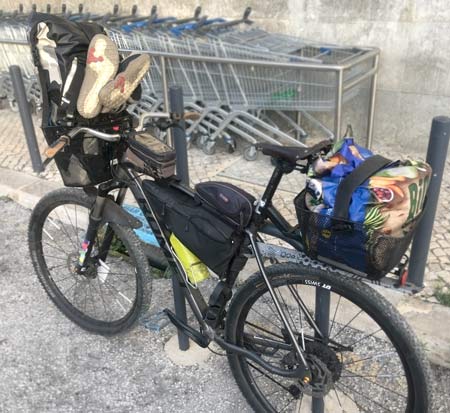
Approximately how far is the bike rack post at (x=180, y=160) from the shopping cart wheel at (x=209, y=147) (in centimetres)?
257

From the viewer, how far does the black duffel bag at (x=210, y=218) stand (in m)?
2.05

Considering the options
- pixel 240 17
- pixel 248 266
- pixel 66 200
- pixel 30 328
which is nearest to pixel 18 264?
pixel 30 328

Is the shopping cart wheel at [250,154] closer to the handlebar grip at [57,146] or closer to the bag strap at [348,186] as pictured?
the handlebar grip at [57,146]

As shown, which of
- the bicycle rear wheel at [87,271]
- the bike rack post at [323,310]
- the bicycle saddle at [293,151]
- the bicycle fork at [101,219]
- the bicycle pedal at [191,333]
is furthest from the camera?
the bicycle rear wheel at [87,271]

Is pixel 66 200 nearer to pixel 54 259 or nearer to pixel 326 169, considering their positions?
pixel 54 259

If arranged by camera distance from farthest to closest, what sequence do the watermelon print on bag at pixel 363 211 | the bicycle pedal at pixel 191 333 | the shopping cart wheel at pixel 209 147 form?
the shopping cart wheel at pixel 209 147
the bicycle pedal at pixel 191 333
the watermelon print on bag at pixel 363 211

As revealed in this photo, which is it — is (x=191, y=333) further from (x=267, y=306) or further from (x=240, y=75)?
(x=240, y=75)

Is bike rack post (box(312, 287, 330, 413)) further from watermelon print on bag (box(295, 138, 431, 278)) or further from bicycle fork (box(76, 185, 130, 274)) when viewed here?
bicycle fork (box(76, 185, 130, 274))

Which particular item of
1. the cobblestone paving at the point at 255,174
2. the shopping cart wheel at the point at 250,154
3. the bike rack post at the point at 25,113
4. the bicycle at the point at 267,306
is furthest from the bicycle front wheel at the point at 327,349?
the bike rack post at the point at 25,113

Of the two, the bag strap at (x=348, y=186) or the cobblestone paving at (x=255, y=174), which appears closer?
the bag strap at (x=348, y=186)

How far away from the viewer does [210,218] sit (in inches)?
83.7

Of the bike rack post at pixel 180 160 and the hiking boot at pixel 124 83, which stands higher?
the hiking boot at pixel 124 83

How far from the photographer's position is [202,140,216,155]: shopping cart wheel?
5359mm

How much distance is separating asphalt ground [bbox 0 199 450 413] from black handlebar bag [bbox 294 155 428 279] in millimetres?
1123
